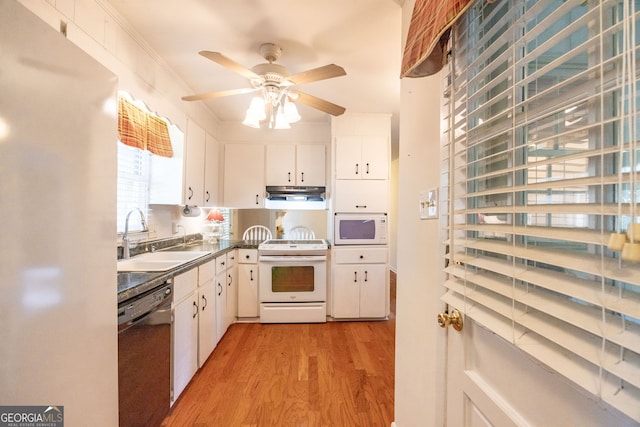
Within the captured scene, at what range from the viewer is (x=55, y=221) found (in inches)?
26.8

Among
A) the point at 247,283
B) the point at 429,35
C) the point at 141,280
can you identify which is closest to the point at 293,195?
the point at 247,283

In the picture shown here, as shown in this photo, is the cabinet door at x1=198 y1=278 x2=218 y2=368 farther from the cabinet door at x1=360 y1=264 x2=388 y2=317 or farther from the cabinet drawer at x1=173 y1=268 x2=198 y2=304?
the cabinet door at x1=360 y1=264 x2=388 y2=317

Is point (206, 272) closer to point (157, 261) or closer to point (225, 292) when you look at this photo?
point (157, 261)

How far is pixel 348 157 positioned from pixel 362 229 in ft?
2.78

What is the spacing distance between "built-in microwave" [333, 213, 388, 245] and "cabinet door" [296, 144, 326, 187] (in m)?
0.61

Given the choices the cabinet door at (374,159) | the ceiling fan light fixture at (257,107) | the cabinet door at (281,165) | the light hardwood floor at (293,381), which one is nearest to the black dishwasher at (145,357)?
the light hardwood floor at (293,381)

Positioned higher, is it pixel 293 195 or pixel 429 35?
pixel 429 35

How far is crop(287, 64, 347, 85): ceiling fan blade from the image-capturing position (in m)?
1.48

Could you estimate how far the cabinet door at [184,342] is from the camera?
5.18ft

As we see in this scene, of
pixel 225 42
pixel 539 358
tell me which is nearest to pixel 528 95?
pixel 539 358

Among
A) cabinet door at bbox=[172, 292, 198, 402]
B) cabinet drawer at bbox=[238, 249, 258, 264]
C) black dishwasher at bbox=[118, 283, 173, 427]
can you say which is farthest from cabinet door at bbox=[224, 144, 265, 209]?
black dishwasher at bbox=[118, 283, 173, 427]

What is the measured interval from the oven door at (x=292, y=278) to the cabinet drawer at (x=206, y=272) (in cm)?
66

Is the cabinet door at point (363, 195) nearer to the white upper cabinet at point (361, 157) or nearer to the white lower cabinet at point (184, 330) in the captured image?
the white upper cabinet at point (361, 157)

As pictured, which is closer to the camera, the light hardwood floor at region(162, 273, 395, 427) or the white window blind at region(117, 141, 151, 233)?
the light hardwood floor at region(162, 273, 395, 427)
